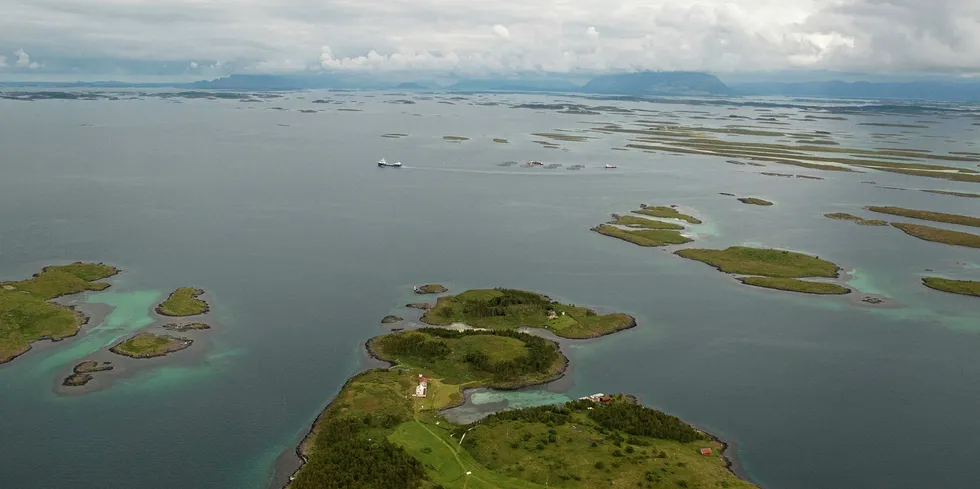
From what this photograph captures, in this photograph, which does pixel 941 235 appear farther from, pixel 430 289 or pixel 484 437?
pixel 484 437

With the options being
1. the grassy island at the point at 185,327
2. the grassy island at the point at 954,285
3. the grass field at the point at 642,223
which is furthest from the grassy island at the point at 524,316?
the grass field at the point at 642,223

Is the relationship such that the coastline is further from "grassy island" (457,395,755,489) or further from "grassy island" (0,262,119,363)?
"grassy island" (457,395,755,489)

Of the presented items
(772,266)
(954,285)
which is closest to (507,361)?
(772,266)

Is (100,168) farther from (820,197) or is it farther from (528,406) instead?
(820,197)

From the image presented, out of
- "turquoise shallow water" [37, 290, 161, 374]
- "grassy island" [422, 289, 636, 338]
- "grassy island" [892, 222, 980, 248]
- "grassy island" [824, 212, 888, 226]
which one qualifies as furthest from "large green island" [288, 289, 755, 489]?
"grassy island" [824, 212, 888, 226]

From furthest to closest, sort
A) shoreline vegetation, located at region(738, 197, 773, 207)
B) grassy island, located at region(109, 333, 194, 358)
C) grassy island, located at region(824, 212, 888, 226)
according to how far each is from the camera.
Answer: shoreline vegetation, located at region(738, 197, 773, 207) → grassy island, located at region(824, 212, 888, 226) → grassy island, located at region(109, 333, 194, 358)

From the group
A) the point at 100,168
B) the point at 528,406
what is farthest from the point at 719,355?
the point at 100,168
